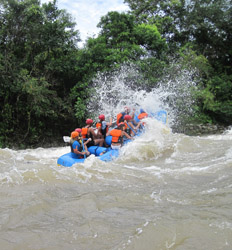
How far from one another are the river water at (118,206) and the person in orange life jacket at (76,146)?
1.89ft

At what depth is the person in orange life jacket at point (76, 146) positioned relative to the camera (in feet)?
21.6

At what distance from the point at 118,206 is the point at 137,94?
27.0 feet

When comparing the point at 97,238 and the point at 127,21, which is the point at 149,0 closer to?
the point at 127,21

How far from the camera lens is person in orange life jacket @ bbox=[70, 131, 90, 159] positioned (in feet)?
21.6

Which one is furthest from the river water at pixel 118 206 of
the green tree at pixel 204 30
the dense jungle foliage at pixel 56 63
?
the green tree at pixel 204 30

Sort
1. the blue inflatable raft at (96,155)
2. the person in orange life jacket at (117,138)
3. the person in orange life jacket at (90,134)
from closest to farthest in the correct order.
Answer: the blue inflatable raft at (96,155) < the person in orange life jacket at (117,138) < the person in orange life jacket at (90,134)

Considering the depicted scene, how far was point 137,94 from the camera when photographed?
11625mm

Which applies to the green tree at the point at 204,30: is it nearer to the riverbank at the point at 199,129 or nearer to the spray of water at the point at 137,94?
the riverbank at the point at 199,129

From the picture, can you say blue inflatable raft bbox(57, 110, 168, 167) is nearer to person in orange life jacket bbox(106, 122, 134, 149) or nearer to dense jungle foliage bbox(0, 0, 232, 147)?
person in orange life jacket bbox(106, 122, 134, 149)

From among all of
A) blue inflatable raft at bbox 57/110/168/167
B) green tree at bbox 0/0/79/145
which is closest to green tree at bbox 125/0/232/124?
green tree at bbox 0/0/79/145

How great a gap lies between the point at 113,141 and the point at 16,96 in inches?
262

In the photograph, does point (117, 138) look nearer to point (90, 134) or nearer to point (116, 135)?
point (116, 135)

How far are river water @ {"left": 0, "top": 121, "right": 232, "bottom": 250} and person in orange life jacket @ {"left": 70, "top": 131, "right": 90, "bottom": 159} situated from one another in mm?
577

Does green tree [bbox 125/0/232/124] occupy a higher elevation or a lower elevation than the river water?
higher
